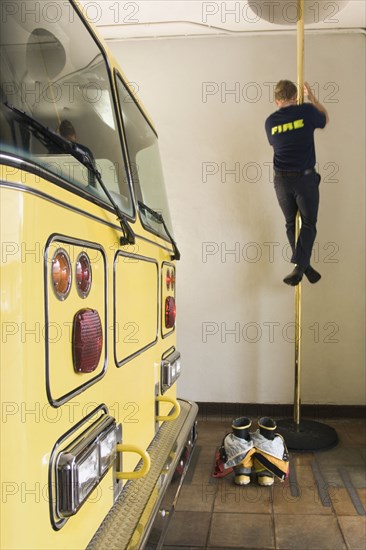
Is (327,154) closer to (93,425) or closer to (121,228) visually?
(121,228)

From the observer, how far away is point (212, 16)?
3.78 meters

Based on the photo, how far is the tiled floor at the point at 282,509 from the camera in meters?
2.19

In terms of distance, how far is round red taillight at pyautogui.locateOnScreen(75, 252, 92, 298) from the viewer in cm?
107

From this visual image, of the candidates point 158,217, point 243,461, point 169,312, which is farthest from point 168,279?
point 243,461

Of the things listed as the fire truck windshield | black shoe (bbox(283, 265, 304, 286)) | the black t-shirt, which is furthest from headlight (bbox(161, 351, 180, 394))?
the black t-shirt

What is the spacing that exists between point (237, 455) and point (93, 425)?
1.85 meters

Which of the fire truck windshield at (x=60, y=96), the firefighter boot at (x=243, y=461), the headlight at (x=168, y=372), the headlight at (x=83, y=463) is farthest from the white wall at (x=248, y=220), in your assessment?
the headlight at (x=83, y=463)

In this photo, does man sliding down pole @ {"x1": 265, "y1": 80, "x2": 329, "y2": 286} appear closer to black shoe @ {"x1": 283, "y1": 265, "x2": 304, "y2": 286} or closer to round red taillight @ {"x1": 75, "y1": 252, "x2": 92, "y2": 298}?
black shoe @ {"x1": 283, "y1": 265, "x2": 304, "y2": 286}

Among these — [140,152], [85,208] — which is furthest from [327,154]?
[85,208]

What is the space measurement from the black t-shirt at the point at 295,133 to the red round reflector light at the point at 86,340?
8.77ft

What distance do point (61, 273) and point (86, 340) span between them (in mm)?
166

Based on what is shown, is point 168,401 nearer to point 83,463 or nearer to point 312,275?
point 83,463

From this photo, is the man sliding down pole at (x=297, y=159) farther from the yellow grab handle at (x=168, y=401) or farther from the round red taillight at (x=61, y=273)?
the round red taillight at (x=61, y=273)

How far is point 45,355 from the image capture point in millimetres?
900
